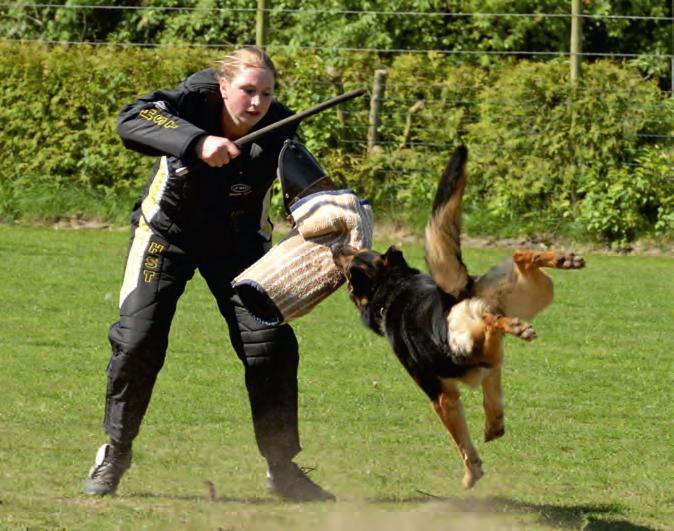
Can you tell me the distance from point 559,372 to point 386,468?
2673 mm

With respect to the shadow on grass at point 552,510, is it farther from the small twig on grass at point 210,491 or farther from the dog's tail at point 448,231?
the dog's tail at point 448,231

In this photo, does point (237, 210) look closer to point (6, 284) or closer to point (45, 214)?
point (6, 284)

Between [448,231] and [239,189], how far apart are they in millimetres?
1212

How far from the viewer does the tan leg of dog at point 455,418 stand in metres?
5.06

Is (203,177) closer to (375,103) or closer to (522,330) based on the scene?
(522,330)

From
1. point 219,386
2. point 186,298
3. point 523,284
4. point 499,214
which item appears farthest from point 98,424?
point 499,214

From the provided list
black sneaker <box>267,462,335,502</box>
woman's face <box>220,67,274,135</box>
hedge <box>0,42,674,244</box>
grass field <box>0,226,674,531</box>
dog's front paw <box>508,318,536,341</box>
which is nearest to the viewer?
dog's front paw <box>508,318,536,341</box>

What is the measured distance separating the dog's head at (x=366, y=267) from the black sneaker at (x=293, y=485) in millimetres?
1018

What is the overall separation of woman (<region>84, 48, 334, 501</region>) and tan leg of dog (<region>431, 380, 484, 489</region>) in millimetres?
836

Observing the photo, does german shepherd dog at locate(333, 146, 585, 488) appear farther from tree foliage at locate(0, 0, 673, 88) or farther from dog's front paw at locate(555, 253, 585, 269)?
tree foliage at locate(0, 0, 673, 88)

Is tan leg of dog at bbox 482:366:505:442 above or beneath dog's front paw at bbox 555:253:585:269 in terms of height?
beneath

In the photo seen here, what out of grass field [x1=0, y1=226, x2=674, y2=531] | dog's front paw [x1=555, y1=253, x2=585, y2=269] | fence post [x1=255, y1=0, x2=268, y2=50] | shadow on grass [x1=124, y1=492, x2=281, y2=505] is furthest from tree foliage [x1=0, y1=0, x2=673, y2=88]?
dog's front paw [x1=555, y1=253, x2=585, y2=269]

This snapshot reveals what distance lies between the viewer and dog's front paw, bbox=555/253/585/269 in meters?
4.65

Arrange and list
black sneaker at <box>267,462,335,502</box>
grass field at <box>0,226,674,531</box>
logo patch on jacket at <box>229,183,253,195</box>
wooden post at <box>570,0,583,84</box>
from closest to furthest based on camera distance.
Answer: grass field at <box>0,226,674,531</box> → logo patch on jacket at <box>229,183,253,195</box> → black sneaker at <box>267,462,335,502</box> → wooden post at <box>570,0,583,84</box>
